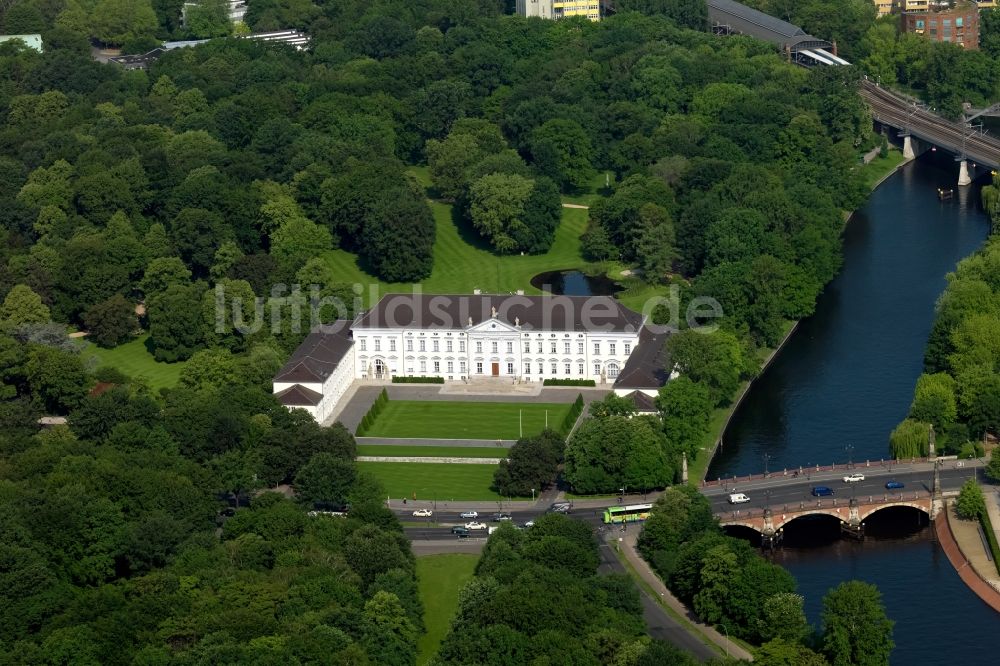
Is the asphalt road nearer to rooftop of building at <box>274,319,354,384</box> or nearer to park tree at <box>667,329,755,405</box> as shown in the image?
park tree at <box>667,329,755,405</box>

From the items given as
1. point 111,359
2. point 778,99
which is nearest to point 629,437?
point 111,359

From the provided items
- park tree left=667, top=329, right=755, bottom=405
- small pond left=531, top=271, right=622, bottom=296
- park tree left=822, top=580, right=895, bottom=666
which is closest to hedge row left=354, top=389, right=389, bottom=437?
park tree left=667, top=329, right=755, bottom=405

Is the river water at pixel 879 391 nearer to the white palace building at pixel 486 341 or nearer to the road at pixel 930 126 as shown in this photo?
the road at pixel 930 126

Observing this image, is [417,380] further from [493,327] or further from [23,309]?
[23,309]

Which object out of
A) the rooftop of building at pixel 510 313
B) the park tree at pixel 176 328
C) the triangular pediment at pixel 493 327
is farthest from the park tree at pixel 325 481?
the park tree at pixel 176 328

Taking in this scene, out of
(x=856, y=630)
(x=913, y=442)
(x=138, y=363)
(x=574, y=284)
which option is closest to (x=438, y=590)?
(x=856, y=630)

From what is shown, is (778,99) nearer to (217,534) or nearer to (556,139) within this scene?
(556,139)
